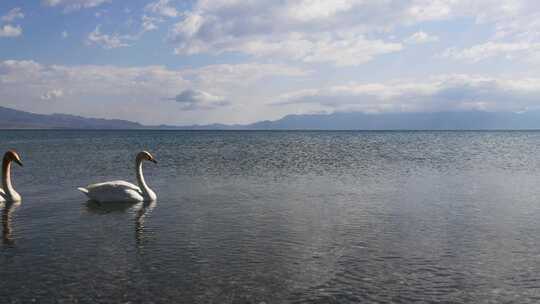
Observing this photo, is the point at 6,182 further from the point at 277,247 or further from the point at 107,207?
the point at 277,247

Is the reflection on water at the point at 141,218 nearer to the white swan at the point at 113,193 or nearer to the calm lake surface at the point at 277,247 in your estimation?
the calm lake surface at the point at 277,247

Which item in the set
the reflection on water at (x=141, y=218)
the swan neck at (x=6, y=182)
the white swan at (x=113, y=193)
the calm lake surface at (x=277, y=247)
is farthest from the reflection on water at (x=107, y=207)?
the swan neck at (x=6, y=182)

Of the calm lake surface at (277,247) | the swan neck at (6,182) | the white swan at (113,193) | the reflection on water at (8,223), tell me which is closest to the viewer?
the calm lake surface at (277,247)

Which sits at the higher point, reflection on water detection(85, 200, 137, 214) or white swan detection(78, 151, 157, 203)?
white swan detection(78, 151, 157, 203)

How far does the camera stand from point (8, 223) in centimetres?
1908

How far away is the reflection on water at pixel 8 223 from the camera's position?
16281 mm

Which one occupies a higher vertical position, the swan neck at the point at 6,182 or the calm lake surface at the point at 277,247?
the swan neck at the point at 6,182

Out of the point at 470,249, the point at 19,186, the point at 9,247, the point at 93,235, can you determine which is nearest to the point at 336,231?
the point at 470,249

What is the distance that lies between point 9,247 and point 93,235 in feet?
8.74

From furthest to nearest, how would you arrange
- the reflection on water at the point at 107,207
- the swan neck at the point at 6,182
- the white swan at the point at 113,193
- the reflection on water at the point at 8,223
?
1. the swan neck at the point at 6,182
2. the white swan at the point at 113,193
3. the reflection on water at the point at 107,207
4. the reflection on water at the point at 8,223

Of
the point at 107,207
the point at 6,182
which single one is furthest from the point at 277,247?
the point at 6,182

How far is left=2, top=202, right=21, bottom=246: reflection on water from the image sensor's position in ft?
53.4

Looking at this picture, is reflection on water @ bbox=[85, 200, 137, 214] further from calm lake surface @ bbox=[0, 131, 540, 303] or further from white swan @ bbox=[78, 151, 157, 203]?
white swan @ bbox=[78, 151, 157, 203]

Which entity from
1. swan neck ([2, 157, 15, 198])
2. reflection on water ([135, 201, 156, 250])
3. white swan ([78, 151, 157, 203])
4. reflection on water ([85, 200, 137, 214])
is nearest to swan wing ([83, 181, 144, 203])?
white swan ([78, 151, 157, 203])
